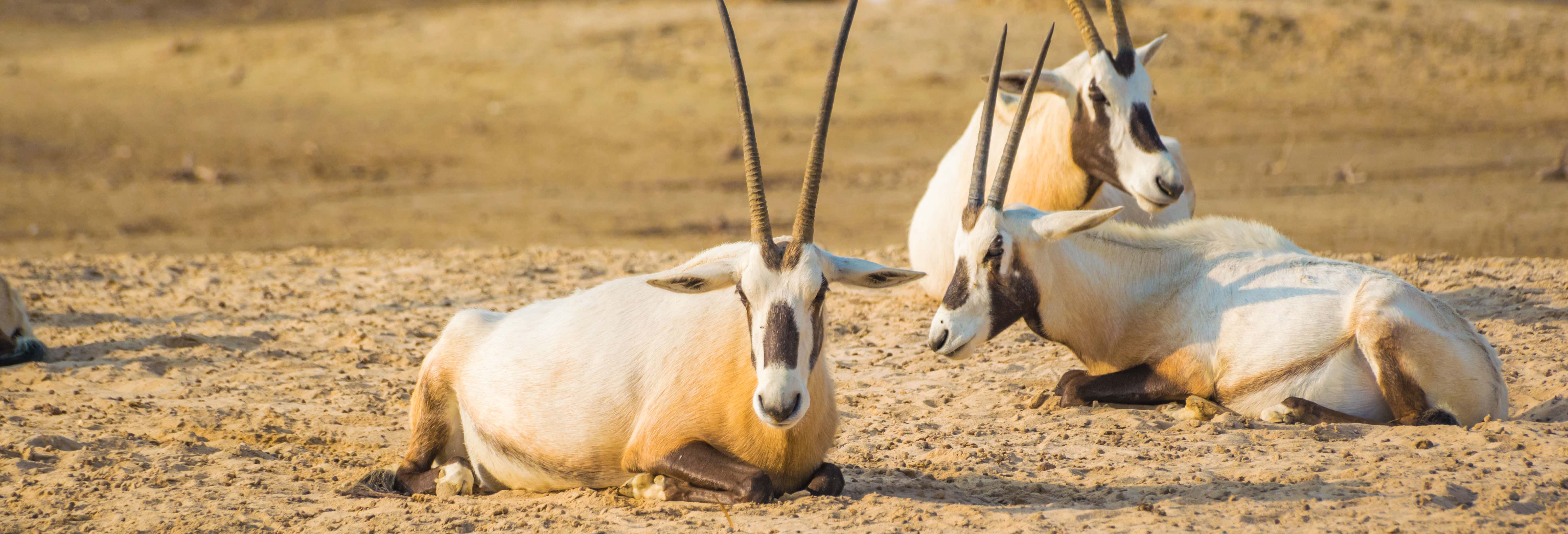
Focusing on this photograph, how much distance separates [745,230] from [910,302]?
517 cm

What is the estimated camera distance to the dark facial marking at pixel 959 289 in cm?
552

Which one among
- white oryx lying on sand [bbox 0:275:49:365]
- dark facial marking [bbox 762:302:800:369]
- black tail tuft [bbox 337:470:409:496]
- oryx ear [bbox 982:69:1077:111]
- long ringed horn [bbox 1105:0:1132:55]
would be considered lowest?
black tail tuft [bbox 337:470:409:496]

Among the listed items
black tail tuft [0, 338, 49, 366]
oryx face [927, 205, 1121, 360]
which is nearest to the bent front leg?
oryx face [927, 205, 1121, 360]

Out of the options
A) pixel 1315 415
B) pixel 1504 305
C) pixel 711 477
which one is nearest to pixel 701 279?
pixel 711 477

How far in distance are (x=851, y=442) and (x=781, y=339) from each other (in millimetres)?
1547

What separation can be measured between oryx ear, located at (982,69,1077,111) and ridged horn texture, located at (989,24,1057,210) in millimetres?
871

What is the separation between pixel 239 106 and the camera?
18.6m

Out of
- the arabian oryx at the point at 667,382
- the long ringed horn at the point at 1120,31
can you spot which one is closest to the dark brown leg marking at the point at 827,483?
the arabian oryx at the point at 667,382

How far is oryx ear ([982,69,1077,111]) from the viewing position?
277 inches

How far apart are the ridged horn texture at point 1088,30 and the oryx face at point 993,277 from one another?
158 cm

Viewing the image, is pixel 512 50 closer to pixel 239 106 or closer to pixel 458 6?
pixel 239 106

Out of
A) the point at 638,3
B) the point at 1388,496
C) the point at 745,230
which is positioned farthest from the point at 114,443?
the point at 638,3

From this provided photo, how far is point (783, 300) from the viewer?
165 inches

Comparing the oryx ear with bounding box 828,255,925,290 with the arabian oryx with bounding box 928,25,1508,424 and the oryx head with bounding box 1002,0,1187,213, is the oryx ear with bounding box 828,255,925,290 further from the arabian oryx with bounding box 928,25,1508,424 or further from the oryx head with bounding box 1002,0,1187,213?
the oryx head with bounding box 1002,0,1187,213
